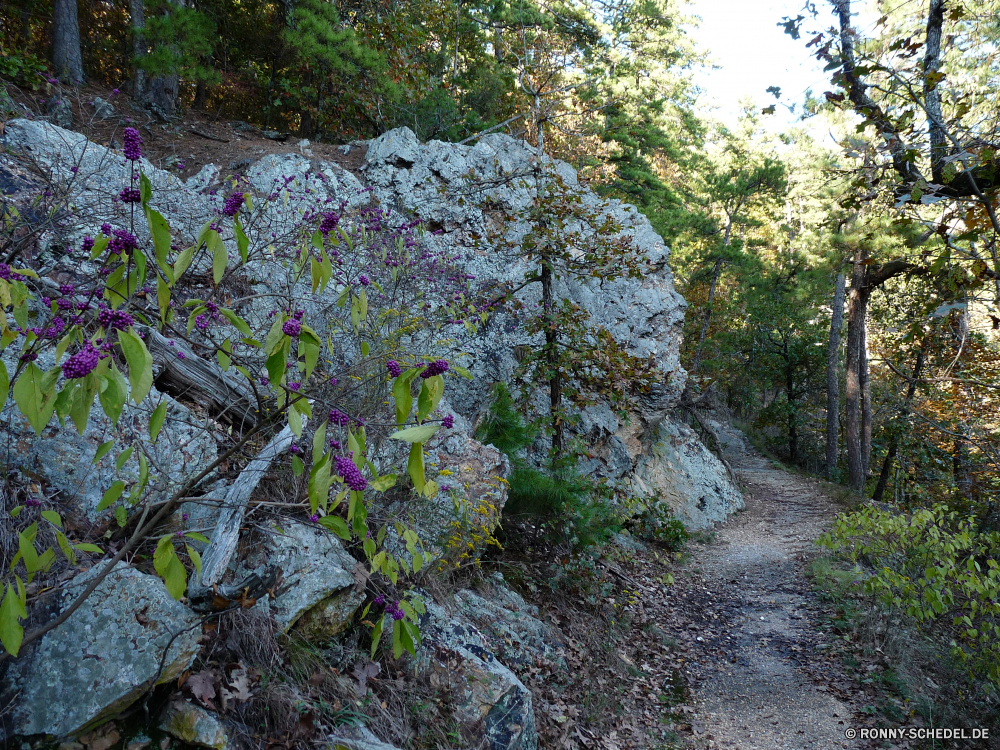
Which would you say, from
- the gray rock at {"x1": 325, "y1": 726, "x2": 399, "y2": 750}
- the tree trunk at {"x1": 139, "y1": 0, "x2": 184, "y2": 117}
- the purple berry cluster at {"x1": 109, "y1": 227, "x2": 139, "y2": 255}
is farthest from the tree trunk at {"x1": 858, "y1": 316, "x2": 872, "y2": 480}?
the purple berry cluster at {"x1": 109, "y1": 227, "x2": 139, "y2": 255}

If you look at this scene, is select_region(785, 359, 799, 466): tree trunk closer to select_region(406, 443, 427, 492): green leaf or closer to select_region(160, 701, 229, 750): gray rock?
select_region(160, 701, 229, 750): gray rock

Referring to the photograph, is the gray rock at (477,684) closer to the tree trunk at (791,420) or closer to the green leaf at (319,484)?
the green leaf at (319,484)

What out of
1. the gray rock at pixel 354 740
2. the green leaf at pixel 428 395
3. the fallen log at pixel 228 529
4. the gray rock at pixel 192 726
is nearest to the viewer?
the green leaf at pixel 428 395

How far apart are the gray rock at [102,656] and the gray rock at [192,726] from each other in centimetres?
13

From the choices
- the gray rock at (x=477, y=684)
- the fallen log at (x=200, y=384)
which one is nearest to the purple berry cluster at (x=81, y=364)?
the fallen log at (x=200, y=384)

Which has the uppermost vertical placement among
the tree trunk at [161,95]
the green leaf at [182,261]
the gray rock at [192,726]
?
the tree trunk at [161,95]

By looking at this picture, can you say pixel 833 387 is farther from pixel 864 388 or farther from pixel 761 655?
pixel 761 655

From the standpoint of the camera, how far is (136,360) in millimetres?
995

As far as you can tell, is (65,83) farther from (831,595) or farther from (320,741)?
(831,595)

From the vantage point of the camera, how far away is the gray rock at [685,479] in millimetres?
10047

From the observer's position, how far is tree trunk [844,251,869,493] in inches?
525

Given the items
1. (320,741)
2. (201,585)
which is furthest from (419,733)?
(201,585)

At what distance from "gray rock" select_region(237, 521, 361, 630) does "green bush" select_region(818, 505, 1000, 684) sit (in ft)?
14.1

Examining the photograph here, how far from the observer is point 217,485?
3105 mm
